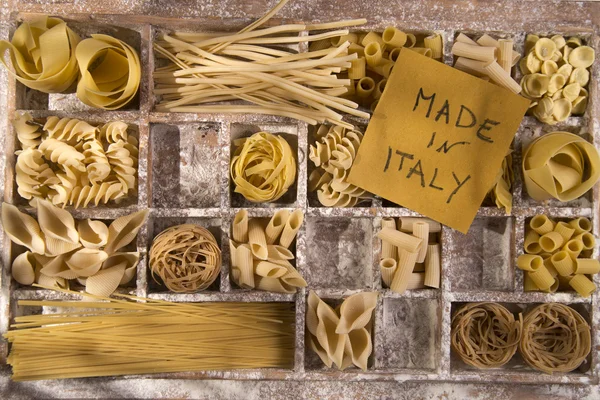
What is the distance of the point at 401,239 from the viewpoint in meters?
1.85

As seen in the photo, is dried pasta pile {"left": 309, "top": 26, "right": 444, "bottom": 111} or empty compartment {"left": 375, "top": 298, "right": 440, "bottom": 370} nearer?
dried pasta pile {"left": 309, "top": 26, "right": 444, "bottom": 111}

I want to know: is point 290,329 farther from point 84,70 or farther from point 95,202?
point 84,70

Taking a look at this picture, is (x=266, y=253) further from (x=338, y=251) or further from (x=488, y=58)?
(x=488, y=58)

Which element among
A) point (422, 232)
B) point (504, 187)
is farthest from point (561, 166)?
point (422, 232)

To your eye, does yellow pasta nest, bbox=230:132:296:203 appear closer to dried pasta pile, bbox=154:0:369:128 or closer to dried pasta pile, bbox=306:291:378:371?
dried pasta pile, bbox=154:0:369:128

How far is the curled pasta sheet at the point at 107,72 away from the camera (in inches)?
68.9

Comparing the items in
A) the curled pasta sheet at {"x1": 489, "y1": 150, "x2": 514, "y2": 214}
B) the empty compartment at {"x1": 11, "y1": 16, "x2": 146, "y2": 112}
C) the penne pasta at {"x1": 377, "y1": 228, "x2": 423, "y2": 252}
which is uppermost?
the empty compartment at {"x1": 11, "y1": 16, "x2": 146, "y2": 112}

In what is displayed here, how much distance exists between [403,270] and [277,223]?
0.52 metres

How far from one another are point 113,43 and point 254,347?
1.28 metres

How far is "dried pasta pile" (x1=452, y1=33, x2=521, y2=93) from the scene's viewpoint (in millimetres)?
1820

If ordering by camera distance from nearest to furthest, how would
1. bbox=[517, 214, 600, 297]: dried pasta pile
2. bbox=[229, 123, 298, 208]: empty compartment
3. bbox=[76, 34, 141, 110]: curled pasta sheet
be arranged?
bbox=[76, 34, 141, 110]: curled pasta sheet, bbox=[517, 214, 600, 297]: dried pasta pile, bbox=[229, 123, 298, 208]: empty compartment

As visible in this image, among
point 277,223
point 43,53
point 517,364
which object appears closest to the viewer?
point 43,53

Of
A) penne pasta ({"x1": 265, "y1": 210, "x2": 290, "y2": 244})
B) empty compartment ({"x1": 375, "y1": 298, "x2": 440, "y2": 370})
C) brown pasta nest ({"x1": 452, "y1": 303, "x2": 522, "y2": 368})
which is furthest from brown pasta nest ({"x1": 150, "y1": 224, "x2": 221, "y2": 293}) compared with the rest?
brown pasta nest ({"x1": 452, "y1": 303, "x2": 522, "y2": 368})

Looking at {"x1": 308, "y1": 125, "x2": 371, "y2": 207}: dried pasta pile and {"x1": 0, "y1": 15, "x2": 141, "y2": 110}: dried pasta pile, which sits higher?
{"x1": 0, "y1": 15, "x2": 141, "y2": 110}: dried pasta pile
